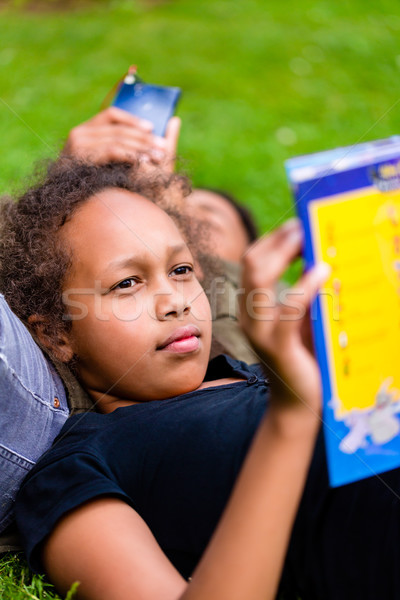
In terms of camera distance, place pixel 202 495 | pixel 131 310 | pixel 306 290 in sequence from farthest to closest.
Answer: pixel 131 310 < pixel 202 495 < pixel 306 290

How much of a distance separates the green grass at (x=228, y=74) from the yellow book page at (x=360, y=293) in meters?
2.50

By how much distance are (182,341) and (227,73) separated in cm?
425

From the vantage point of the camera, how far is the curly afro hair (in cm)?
188

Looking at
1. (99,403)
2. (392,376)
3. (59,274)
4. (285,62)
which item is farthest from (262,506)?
(285,62)

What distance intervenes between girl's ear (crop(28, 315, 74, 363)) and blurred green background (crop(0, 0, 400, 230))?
4.98 feet

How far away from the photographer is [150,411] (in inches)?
63.6

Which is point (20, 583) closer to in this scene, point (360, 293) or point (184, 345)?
point (184, 345)

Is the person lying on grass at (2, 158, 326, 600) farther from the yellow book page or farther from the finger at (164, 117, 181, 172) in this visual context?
the finger at (164, 117, 181, 172)

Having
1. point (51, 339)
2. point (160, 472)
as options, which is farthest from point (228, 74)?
point (160, 472)

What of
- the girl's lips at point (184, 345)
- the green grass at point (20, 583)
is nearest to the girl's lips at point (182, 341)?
the girl's lips at point (184, 345)

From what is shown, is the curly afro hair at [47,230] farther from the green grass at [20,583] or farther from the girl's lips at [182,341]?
the green grass at [20,583]

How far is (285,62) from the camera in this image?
18.2 feet

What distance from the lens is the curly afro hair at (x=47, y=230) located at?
188cm

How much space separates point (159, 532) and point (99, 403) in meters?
0.45
